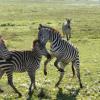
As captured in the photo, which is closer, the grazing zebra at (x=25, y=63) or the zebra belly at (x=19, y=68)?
the grazing zebra at (x=25, y=63)

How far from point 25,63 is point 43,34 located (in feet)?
4.44

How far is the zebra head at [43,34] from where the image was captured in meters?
12.8

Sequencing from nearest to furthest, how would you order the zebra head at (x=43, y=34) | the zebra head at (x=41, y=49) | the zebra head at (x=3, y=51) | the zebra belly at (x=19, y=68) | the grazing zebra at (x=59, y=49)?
the zebra head at (x=3, y=51) → the zebra belly at (x=19, y=68) → the zebra head at (x=41, y=49) → the zebra head at (x=43, y=34) → the grazing zebra at (x=59, y=49)

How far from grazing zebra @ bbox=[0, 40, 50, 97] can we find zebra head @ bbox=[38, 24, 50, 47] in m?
0.25

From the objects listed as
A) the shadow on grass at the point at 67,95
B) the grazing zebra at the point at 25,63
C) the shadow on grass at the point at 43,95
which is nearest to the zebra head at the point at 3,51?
the grazing zebra at the point at 25,63

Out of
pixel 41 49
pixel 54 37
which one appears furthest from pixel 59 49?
pixel 41 49

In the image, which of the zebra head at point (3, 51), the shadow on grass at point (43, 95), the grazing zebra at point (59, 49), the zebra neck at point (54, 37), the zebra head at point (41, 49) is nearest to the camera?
the zebra head at point (3, 51)

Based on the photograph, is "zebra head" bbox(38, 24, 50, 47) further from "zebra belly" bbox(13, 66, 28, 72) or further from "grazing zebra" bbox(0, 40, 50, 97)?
"zebra belly" bbox(13, 66, 28, 72)

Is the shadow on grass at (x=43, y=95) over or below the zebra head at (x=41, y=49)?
below

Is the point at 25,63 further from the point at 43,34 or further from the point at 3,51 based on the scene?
the point at 43,34

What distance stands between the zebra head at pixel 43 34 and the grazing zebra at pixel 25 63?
0.25 metres

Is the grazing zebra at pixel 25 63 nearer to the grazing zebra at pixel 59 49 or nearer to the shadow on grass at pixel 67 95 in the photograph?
the grazing zebra at pixel 59 49

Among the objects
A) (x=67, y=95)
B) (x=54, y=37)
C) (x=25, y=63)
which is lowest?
(x=67, y=95)

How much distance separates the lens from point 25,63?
41.0ft
